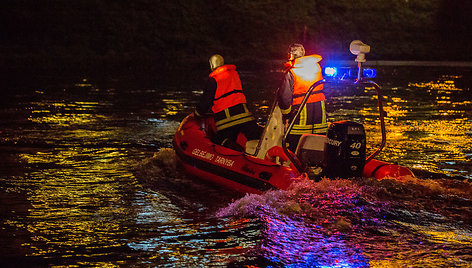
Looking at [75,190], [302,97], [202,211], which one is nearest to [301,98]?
[302,97]

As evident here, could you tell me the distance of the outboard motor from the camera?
648cm

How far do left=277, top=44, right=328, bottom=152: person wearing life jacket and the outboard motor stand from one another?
70 centimetres

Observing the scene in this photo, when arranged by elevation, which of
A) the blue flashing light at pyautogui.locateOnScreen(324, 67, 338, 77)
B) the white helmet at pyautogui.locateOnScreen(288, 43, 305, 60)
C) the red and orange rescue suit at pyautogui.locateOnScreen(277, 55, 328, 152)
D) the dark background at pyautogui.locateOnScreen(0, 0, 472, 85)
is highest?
the dark background at pyautogui.locateOnScreen(0, 0, 472, 85)

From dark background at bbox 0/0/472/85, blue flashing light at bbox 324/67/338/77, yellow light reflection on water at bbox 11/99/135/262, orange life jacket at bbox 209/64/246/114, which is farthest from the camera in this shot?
dark background at bbox 0/0/472/85

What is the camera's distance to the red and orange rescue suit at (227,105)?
834 cm

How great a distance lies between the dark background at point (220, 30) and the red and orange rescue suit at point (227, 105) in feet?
70.6

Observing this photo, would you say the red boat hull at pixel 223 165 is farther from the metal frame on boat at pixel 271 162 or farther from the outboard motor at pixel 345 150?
the outboard motor at pixel 345 150

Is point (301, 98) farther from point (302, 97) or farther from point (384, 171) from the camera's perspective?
point (384, 171)

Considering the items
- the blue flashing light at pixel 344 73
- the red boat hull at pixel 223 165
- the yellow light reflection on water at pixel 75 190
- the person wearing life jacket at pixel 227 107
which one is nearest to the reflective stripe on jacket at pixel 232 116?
the person wearing life jacket at pixel 227 107

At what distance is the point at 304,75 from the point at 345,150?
45.2 inches

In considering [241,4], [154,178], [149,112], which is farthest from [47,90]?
[241,4]

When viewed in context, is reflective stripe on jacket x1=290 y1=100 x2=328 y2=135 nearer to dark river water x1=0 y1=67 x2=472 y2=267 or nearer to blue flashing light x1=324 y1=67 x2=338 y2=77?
dark river water x1=0 y1=67 x2=472 y2=267

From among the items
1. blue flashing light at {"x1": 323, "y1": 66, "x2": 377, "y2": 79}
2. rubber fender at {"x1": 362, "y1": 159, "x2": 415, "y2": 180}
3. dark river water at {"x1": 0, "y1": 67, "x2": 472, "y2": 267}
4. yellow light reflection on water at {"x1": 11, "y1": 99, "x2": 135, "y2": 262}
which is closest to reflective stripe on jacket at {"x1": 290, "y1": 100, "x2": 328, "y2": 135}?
rubber fender at {"x1": 362, "y1": 159, "x2": 415, "y2": 180}

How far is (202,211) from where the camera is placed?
6.99m
